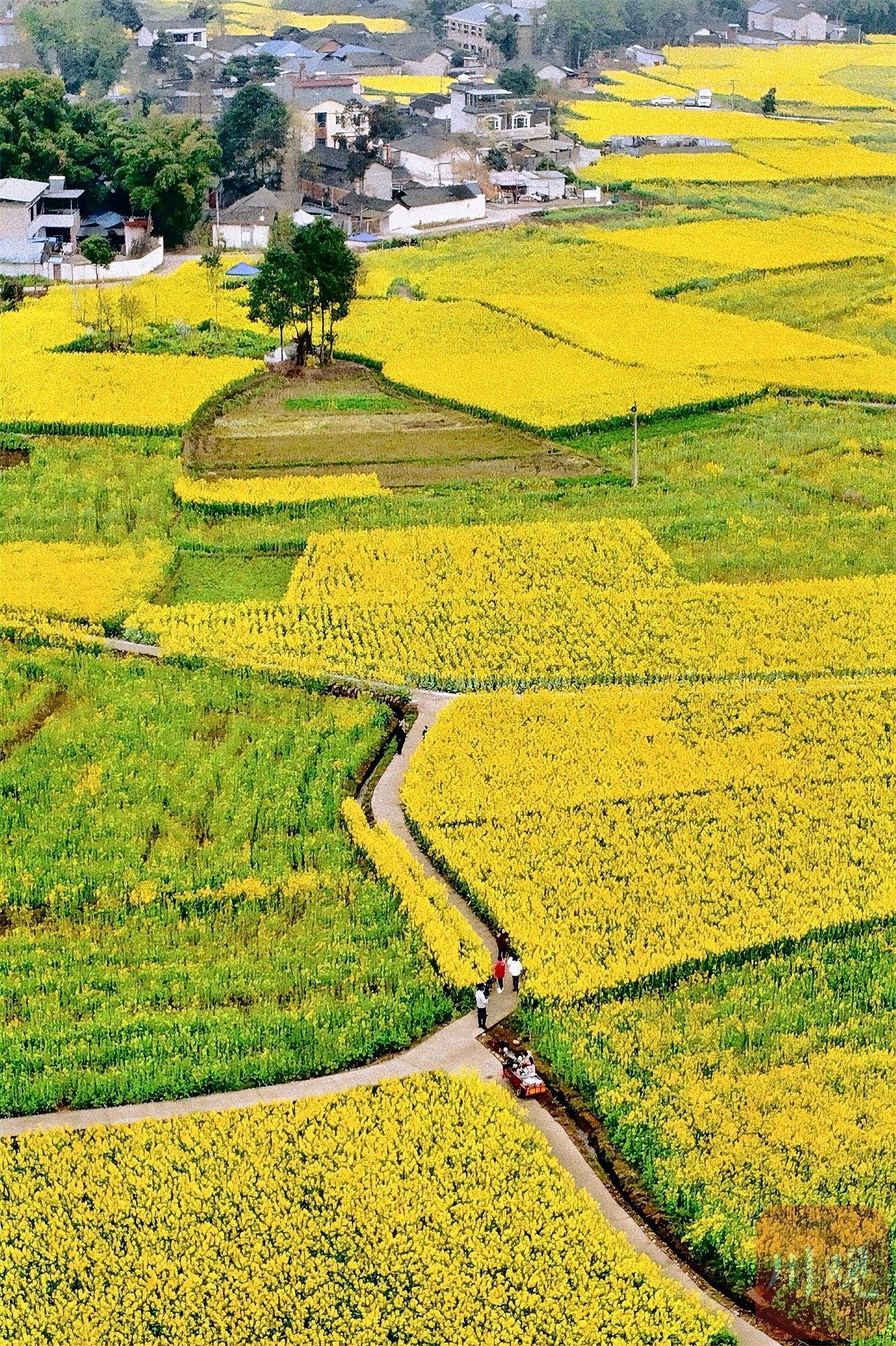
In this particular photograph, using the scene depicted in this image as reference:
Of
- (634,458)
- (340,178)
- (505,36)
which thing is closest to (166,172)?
(340,178)

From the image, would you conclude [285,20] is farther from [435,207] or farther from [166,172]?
[166,172]

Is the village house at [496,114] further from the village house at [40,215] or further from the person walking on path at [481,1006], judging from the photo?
the person walking on path at [481,1006]

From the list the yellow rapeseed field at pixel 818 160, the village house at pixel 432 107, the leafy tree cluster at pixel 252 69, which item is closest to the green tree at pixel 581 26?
the leafy tree cluster at pixel 252 69

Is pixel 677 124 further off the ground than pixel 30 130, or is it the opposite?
pixel 30 130

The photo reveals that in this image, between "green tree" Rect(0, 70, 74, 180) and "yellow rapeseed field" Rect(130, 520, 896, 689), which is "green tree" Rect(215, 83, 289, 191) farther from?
"yellow rapeseed field" Rect(130, 520, 896, 689)

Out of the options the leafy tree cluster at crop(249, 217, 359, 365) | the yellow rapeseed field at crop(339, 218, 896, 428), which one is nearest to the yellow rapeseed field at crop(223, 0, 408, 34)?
the yellow rapeseed field at crop(339, 218, 896, 428)

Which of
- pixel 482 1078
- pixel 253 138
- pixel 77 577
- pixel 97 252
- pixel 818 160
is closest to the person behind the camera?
pixel 482 1078

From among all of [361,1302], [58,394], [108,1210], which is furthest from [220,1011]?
[58,394]
